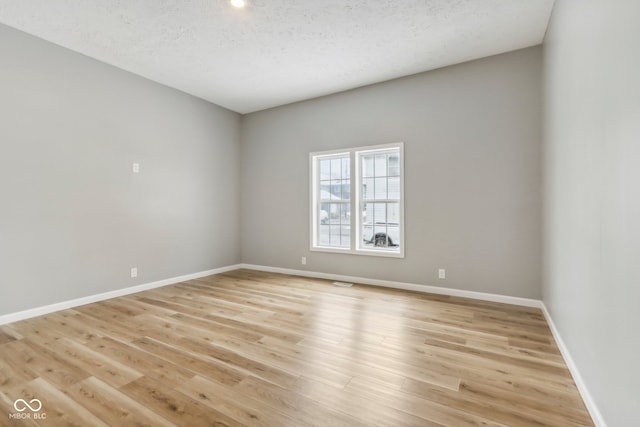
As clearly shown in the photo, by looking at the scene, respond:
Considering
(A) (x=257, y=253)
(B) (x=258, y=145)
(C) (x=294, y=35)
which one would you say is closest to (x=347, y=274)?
(A) (x=257, y=253)

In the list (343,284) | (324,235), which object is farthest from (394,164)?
(343,284)

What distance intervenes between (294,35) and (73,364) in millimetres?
3486

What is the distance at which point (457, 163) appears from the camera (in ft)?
12.4

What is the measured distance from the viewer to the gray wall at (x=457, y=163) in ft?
11.2

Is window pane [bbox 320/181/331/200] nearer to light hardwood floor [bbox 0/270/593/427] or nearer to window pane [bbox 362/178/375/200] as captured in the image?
window pane [bbox 362/178/375/200]

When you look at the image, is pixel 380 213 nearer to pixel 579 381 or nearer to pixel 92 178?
pixel 579 381

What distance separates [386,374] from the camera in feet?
6.55

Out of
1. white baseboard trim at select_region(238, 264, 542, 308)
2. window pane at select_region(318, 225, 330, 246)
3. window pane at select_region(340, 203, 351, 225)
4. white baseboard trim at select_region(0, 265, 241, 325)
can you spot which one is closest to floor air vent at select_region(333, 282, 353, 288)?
white baseboard trim at select_region(238, 264, 542, 308)

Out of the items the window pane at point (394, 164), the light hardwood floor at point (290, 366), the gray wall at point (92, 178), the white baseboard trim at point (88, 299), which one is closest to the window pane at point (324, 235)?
the window pane at point (394, 164)

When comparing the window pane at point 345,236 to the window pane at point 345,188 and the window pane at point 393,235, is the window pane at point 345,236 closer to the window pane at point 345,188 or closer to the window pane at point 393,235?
the window pane at point 345,188

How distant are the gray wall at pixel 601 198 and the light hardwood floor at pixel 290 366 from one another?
→ 0.42 meters

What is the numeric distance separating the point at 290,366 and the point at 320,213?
10.4ft

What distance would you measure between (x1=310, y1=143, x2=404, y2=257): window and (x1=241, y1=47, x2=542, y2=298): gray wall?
5.5 inches

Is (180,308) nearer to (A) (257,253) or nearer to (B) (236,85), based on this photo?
(A) (257,253)
